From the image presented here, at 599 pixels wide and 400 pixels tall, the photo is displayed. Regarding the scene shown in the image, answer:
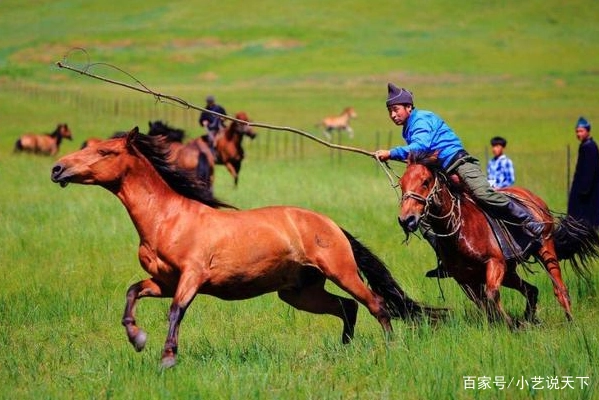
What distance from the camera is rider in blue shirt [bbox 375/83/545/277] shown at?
9.85 m

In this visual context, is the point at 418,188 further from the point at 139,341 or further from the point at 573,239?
the point at 573,239

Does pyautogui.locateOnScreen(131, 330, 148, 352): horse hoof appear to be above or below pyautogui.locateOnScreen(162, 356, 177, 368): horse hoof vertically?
above

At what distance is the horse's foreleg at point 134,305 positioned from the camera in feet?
28.3

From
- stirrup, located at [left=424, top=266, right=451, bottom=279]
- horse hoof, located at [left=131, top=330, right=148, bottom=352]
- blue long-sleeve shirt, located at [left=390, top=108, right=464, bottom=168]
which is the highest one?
blue long-sleeve shirt, located at [left=390, top=108, right=464, bottom=168]

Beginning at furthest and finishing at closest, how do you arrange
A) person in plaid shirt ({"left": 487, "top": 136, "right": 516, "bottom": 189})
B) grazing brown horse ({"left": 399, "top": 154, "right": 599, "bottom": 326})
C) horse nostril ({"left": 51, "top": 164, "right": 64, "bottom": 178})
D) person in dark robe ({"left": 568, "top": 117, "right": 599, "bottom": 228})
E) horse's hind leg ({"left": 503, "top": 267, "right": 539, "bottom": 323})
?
person in dark robe ({"left": 568, "top": 117, "right": 599, "bottom": 228}), person in plaid shirt ({"left": 487, "top": 136, "right": 516, "bottom": 189}), horse's hind leg ({"left": 503, "top": 267, "right": 539, "bottom": 323}), grazing brown horse ({"left": 399, "top": 154, "right": 599, "bottom": 326}), horse nostril ({"left": 51, "top": 164, "right": 64, "bottom": 178})

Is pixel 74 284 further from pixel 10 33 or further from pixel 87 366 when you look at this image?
pixel 10 33

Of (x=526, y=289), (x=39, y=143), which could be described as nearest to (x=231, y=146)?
(x=39, y=143)

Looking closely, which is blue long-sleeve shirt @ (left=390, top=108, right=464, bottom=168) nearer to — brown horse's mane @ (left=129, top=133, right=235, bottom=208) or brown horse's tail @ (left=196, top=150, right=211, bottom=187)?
brown horse's mane @ (left=129, top=133, right=235, bottom=208)

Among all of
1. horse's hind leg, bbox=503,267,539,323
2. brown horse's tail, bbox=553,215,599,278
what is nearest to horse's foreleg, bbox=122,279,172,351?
horse's hind leg, bbox=503,267,539,323

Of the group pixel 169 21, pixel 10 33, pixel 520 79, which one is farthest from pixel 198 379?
pixel 169 21

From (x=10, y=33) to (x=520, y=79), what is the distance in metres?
56.9

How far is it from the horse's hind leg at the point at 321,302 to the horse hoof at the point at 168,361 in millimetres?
1678

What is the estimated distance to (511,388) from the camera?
292 inches

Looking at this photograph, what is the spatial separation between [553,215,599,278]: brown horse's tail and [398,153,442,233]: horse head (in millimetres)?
2382
